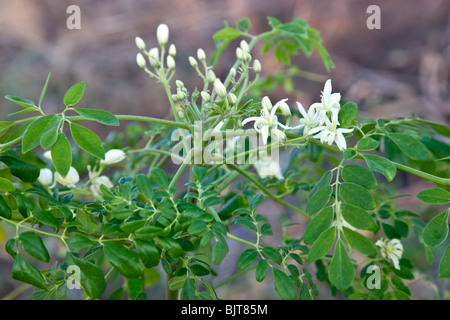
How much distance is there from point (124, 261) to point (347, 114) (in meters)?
0.32

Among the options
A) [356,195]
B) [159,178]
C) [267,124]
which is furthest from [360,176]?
[159,178]

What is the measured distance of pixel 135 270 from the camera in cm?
47

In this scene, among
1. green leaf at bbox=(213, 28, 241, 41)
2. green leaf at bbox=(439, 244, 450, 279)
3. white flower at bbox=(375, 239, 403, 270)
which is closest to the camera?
green leaf at bbox=(439, 244, 450, 279)

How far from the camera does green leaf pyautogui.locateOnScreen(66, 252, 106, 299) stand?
18.7 inches

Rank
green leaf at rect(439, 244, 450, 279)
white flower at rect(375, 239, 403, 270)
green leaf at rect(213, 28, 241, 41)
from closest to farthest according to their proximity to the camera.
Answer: green leaf at rect(439, 244, 450, 279) → white flower at rect(375, 239, 403, 270) → green leaf at rect(213, 28, 241, 41)

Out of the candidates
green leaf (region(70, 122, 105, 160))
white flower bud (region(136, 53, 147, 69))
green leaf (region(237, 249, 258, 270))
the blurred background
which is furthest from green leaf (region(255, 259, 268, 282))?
the blurred background

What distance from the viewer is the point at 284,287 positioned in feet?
1.59

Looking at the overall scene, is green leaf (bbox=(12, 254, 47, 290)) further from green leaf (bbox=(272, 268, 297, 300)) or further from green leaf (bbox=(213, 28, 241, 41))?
green leaf (bbox=(213, 28, 241, 41))

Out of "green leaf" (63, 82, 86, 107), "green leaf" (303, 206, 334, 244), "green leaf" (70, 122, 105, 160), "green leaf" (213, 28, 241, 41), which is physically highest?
"green leaf" (213, 28, 241, 41)

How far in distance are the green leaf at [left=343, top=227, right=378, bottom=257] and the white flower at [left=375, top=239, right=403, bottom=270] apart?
0.19 m

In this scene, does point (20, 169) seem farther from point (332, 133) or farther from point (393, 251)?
point (393, 251)

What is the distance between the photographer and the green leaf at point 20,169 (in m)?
0.54
